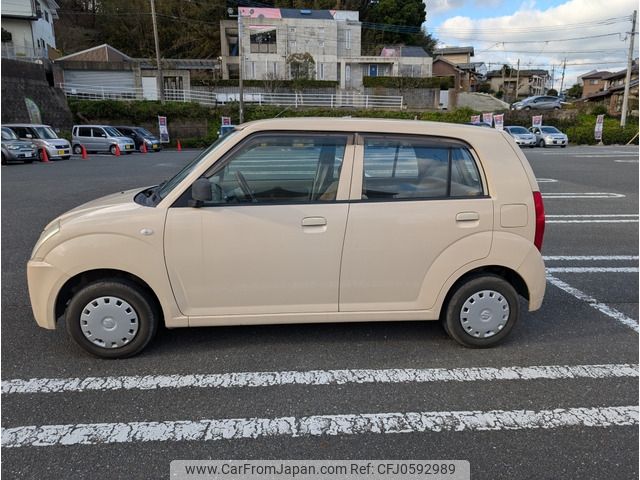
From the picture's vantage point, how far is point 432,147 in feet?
11.0

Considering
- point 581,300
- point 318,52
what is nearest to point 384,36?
A: point 318,52

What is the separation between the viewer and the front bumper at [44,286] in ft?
10.3

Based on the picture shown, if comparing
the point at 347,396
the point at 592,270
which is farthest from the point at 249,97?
the point at 347,396

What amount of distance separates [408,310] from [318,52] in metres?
46.0

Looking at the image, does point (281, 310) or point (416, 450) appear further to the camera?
point (281, 310)

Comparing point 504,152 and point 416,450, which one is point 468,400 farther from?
point 504,152

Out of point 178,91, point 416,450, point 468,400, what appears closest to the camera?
point 416,450

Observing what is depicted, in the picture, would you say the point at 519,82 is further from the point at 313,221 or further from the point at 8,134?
the point at 313,221

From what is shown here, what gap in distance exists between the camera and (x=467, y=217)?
3.28 m

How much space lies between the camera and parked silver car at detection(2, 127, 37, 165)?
17.5 metres

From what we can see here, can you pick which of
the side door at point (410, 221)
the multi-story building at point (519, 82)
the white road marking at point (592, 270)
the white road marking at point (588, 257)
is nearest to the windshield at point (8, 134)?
the side door at point (410, 221)

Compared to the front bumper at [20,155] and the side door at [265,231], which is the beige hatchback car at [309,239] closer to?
the side door at [265,231]

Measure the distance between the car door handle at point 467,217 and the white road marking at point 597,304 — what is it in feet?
6.14

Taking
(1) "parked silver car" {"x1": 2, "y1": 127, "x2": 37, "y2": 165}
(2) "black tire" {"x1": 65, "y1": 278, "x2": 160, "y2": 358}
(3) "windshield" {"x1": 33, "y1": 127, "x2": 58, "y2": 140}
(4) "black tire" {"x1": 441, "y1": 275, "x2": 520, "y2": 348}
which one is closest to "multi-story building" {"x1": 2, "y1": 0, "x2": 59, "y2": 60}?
(3) "windshield" {"x1": 33, "y1": 127, "x2": 58, "y2": 140}
